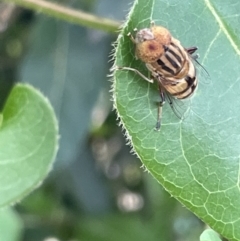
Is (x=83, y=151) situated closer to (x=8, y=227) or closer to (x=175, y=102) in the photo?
(x=8, y=227)

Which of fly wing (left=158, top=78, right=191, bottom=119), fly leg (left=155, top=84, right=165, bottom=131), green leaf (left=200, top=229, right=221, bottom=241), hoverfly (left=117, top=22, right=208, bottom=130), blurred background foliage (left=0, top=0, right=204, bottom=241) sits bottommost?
blurred background foliage (left=0, top=0, right=204, bottom=241)

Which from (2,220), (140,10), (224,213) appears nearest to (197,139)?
(224,213)

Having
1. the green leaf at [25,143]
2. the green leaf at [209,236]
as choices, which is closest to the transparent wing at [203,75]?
the green leaf at [209,236]

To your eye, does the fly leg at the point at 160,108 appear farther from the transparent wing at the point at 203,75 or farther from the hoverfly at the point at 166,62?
the transparent wing at the point at 203,75

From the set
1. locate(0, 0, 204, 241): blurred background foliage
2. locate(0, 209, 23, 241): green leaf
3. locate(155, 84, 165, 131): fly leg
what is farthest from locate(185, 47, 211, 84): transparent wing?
locate(0, 0, 204, 241): blurred background foliage

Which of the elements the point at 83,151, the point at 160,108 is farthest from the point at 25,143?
the point at 83,151

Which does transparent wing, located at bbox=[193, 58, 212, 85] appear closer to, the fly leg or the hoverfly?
the hoverfly
